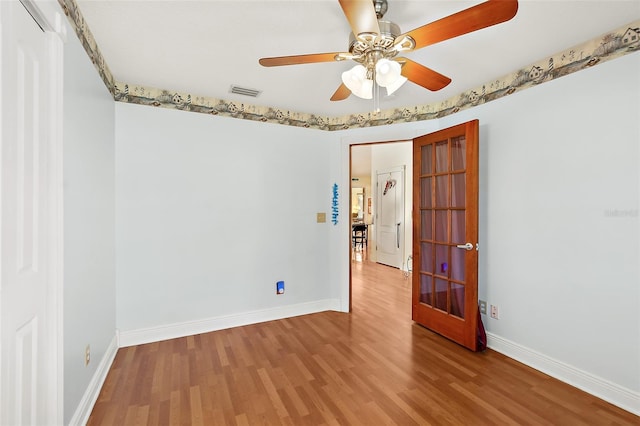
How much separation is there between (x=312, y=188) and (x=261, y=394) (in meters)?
2.27

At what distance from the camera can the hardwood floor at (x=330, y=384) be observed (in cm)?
190

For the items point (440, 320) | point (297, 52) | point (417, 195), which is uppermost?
point (297, 52)

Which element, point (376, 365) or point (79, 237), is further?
point (376, 365)

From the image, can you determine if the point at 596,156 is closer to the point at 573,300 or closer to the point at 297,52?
the point at 573,300

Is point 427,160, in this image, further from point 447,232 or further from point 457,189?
point 447,232

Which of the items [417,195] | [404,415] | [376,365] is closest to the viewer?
[404,415]

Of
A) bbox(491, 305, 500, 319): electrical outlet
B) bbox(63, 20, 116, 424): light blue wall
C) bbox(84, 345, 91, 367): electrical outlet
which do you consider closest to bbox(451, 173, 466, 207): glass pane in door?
bbox(491, 305, 500, 319): electrical outlet

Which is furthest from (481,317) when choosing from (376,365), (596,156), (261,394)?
(261,394)

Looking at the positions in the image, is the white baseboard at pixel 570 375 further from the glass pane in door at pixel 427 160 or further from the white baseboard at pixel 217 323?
the white baseboard at pixel 217 323

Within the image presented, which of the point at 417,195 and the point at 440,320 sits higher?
the point at 417,195

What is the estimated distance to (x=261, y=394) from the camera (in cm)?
212

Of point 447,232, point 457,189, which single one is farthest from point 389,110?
point 447,232

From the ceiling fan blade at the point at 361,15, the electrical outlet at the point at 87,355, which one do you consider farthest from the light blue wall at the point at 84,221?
the ceiling fan blade at the point at 361,15

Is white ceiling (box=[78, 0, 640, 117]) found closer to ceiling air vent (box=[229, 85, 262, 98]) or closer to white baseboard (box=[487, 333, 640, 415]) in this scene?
ceiling air vent (box=[229, 85, 262, 98])
